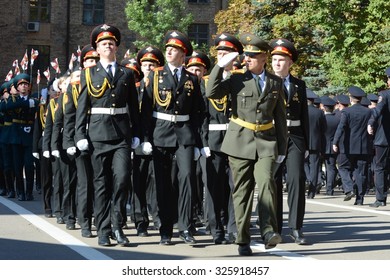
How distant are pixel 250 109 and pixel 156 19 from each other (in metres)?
42.3

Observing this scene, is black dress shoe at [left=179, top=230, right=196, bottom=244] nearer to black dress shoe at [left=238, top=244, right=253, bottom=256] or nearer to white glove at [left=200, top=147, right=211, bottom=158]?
white glove at [left=200, top=147, right=211, bottom=158]

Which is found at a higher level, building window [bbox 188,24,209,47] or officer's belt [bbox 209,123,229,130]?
building window [bbox 188,24,209,47]

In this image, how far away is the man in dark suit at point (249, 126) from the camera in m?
10.9

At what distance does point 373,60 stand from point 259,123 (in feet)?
77.3

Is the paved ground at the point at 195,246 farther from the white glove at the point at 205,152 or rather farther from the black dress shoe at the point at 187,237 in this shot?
→ the white glove at the point at 205,152

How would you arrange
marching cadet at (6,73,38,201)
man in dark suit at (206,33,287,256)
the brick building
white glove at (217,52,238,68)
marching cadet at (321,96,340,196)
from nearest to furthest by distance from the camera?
white glove at (217,52,238,68) < man in dark suit at (206,33,287,256) < marching cadet at (6,73,38,201) < marching cadet at (321,96,340,196) < the brick building

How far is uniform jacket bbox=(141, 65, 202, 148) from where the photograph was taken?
39.7 feet

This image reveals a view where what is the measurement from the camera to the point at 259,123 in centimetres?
1100

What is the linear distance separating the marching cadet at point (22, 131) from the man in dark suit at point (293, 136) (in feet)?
26.5

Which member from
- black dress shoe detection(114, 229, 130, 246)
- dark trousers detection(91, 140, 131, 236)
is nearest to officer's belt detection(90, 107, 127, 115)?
dark trousers detection(91, 140, 131, 236)

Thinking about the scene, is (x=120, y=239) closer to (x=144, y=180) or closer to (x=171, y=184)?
(x=171, y=184)

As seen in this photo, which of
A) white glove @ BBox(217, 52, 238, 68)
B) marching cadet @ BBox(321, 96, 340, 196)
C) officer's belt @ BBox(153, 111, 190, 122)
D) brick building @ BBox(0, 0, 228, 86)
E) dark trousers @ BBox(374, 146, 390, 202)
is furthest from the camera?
brick building @ BBox(0, 0, 228, 86)

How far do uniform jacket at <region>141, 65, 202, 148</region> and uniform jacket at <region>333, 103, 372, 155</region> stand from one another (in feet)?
30.4
